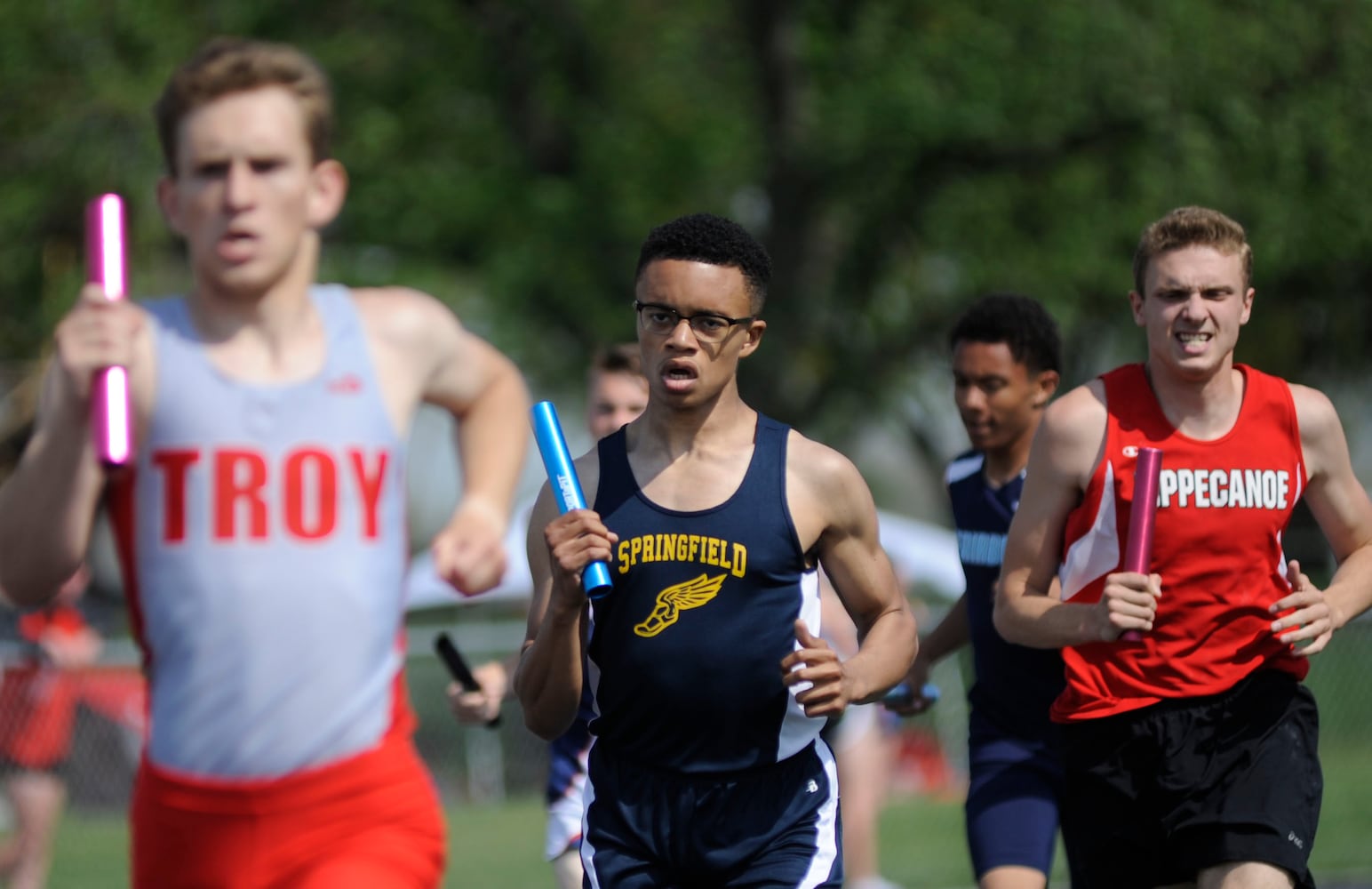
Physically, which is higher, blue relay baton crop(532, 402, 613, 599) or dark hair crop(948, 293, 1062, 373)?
dark hair crop(948, 293, 1062, 373)

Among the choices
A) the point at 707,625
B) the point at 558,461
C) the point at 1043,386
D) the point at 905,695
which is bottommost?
the point at 905,695

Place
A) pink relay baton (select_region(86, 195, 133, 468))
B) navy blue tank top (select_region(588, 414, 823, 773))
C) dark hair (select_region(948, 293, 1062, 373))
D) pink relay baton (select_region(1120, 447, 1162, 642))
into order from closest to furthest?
pink relay baton (select_region(86, 195, 133, 468)) → navy blue tank top (select_region(588, 414, 823, 773)) → pink relay baton (select_region(1120, 447, 1162, 642)) → dark hair (select_region(948, 293, 1062, 373))

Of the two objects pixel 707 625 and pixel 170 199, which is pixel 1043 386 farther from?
pixel 170 199

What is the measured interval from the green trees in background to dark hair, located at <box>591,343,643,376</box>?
34.2 feet

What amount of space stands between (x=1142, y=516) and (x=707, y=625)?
119 centimetres

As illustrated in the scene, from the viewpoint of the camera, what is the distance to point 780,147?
17.7m

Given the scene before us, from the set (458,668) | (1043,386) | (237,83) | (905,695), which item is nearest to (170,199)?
(237,83)

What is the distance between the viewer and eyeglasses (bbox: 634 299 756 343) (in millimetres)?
4613

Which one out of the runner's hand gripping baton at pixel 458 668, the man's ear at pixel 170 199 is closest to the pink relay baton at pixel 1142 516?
the runner's hand gripping baton at pixel 458 668

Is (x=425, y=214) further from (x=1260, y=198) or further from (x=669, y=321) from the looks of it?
(x=669, y=321)

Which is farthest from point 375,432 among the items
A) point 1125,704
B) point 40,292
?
point 40,292

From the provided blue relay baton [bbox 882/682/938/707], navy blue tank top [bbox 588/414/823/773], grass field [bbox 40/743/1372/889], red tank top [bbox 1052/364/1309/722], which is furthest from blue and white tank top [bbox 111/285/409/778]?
grass field [bbox 40/743/1372/889]

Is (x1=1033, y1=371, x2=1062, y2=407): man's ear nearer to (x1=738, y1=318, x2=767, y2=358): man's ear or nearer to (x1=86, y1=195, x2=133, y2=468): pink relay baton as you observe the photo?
(x1=738, y1=318, x2=767, y2=358): man's ear

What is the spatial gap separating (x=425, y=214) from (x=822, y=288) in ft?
13.1
